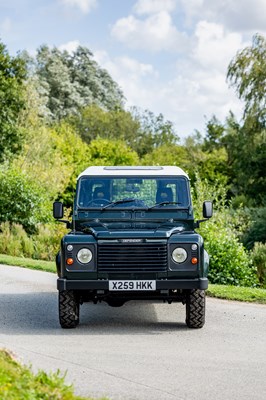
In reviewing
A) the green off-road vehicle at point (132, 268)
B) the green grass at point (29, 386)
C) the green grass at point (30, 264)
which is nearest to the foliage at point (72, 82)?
the green grass at point (30, 264)

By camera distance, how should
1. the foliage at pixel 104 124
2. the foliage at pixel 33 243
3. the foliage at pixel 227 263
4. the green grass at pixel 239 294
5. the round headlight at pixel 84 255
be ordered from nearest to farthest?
the round headlight at pixel 84 255, the green grass at pixel 239 294, the foliage at pixel 227 263, the foliage at pixel 33 243, the foliage at pixel 104 124

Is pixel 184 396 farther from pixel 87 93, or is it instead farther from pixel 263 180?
pixel 87 93

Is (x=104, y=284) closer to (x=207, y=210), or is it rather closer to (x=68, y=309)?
(x=68, y=309)

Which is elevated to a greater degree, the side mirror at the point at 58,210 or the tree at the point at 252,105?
the tree at the point at 252,105

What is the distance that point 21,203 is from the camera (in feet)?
104

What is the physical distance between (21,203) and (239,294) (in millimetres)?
17758

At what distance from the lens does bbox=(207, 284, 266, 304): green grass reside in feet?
47.8

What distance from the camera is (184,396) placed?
7531mm

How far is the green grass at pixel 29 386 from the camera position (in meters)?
6.52

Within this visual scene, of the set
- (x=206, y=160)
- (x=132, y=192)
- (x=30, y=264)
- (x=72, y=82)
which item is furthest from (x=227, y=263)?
(x=72, y=82)

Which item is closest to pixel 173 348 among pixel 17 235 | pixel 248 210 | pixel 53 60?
pixel 17 235

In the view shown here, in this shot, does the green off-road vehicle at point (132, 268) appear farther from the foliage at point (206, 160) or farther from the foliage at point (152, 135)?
the foliage at point (152, 135)

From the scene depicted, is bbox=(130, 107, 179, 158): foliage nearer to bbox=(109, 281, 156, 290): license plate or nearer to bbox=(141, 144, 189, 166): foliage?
bbox=(141, 144, 189, 166): foliage

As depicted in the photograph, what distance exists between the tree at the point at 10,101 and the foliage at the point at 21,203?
38.2ft
